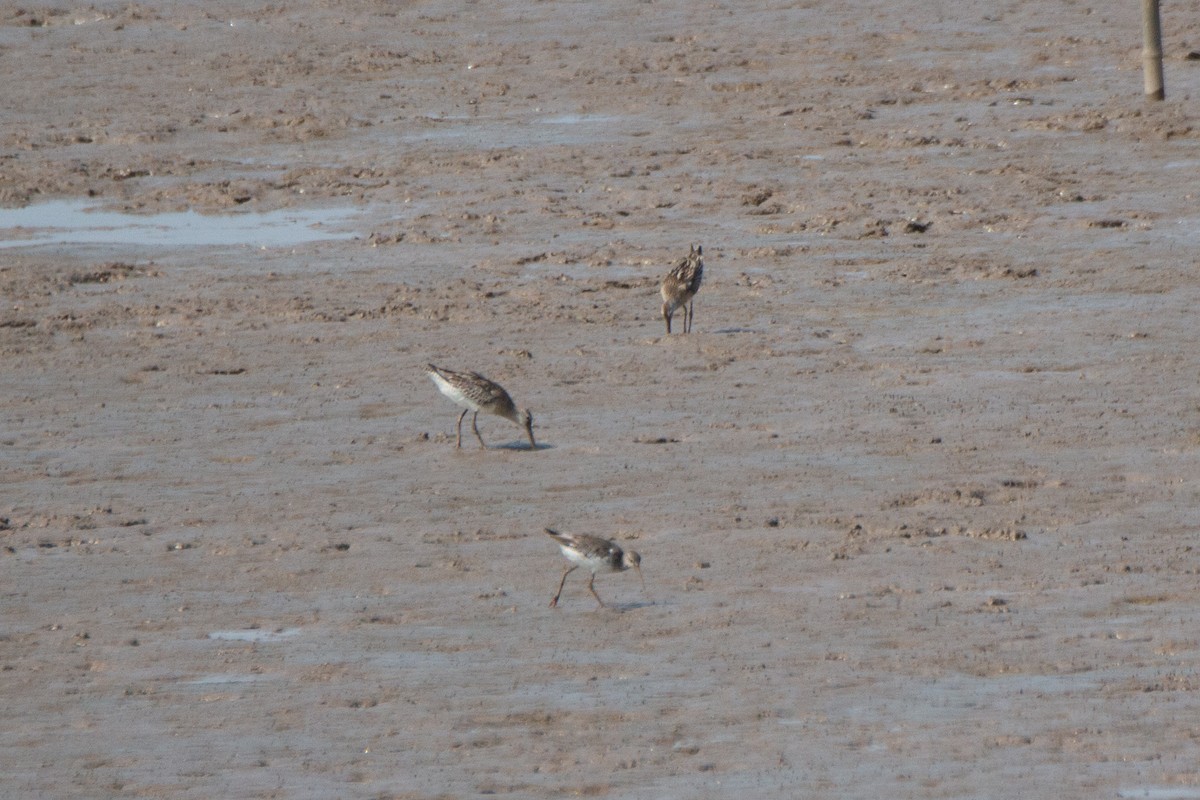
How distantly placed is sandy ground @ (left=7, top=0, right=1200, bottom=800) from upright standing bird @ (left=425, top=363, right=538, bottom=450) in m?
0.23

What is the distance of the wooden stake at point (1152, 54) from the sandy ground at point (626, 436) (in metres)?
0.22

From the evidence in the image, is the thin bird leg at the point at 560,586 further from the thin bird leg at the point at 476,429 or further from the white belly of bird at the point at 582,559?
the thin bird leg at the point at 476,429

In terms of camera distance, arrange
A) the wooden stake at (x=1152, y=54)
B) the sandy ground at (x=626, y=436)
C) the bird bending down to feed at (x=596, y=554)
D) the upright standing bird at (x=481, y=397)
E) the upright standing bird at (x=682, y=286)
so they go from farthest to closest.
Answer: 1. the wooden stake at (x=1152, y=54)
2. the upright standing bird at (x=682, y=286)
3. the upright standing bird at (x=481, y=397)
4. the bird bending down to feed at (x=596, y=554)
5. the sandy ground at (x=626, y=436)

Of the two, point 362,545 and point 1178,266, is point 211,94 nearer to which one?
point 1178,266

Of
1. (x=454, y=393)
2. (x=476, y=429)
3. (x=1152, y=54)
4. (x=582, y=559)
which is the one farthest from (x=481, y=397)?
(x=1152, y=54)

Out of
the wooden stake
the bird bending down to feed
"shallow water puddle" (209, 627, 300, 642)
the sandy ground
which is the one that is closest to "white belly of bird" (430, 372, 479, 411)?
the sandy ground

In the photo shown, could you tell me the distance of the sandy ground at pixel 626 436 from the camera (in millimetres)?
8477

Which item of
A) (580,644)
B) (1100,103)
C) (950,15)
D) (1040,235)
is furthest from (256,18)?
(580,644)

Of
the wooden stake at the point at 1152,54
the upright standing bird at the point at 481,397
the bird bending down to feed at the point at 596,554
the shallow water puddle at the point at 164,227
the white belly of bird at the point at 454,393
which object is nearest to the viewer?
the bird bending down to feed at the point at 596,554

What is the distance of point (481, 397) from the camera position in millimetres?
12664

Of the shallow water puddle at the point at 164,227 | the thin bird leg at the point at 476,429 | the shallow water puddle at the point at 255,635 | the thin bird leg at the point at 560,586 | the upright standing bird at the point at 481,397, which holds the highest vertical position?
the shallow water puddle at the point at 164,227

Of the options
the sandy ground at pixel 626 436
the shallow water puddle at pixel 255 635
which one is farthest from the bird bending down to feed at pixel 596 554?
the shallow water puddle at pixel 255 635

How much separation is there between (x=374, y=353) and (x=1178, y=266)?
6198mm

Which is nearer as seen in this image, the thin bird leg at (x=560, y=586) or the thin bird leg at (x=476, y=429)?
the thin bird leg at (x=560, y=586)
